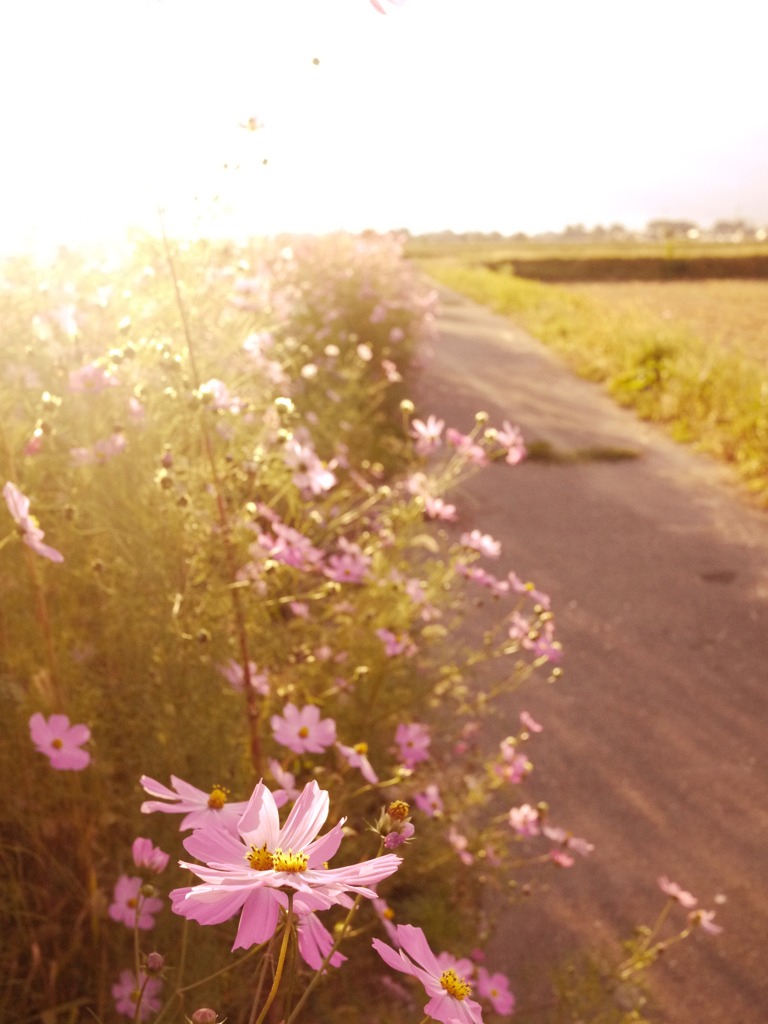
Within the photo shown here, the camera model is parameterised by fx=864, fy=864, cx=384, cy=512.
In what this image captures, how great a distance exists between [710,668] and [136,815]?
255 centimetres

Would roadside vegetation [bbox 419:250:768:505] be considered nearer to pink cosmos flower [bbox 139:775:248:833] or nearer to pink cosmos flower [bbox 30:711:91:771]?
pink cosmos flower [bbox 30:711:91:771]

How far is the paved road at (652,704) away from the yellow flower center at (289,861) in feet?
5.39

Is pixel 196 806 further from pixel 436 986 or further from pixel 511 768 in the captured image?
pixel 511 768

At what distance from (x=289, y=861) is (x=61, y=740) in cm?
91

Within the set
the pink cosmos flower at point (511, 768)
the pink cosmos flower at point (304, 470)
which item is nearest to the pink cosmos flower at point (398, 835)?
the pink cosmos flower at point (304, 470)

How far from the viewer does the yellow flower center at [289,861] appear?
0.64m

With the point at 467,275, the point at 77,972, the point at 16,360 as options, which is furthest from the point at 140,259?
the point at 467,275

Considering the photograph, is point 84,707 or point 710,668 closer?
point 84,707

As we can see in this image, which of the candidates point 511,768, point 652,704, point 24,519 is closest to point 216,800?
point 24,519

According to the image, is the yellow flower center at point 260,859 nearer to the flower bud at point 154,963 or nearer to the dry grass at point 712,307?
the flower bud at point 154,963

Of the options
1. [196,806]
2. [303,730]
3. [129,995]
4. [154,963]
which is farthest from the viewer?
[303,730]

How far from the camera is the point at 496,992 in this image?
1.80 m

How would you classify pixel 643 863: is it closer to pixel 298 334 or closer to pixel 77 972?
pixel 77 972

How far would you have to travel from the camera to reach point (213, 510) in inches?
66.2
